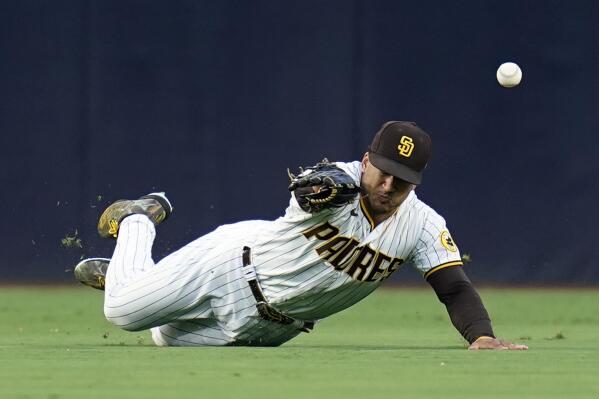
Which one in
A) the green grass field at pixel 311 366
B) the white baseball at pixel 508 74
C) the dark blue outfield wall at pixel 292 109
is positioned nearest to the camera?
the green grass field at pixel 311 366

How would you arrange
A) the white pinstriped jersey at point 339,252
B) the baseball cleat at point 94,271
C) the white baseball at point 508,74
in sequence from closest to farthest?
the white pinstriped jersey at point 339,252 < the baseball cleat at point 94,271 < the white baseball at point 508,74

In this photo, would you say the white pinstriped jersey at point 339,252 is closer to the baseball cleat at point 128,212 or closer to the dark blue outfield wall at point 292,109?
the baseball cleat at point 128,212

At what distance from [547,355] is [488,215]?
584cm

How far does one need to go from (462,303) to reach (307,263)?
0.64 m

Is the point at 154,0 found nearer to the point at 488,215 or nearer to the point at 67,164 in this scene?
the point at 67,164

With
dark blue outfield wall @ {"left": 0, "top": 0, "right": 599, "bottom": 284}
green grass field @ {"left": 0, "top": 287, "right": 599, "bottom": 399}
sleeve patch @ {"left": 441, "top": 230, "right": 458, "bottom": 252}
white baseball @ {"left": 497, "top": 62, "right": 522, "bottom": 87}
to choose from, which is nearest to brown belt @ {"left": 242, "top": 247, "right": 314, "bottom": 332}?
green grass field @ {"left": 0, "top": 287, "right": 599, "bottom": 399}

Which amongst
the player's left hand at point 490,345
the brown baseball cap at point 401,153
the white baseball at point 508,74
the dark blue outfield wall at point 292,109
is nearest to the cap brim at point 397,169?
the brown baseball cap at point 401,153

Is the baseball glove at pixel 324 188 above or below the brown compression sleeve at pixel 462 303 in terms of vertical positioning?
above

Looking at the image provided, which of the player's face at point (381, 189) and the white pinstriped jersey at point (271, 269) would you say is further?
the white pinstriped jersey at point (271, 269)

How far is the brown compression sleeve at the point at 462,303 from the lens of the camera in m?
5.42

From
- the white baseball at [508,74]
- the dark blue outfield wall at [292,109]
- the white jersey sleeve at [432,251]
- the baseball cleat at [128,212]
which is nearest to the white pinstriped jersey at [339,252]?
the white jersey sleeve at [432,251]

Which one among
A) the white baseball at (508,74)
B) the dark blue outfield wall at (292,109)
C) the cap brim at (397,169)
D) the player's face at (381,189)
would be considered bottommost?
the dark blue outfield wall at (292,109)

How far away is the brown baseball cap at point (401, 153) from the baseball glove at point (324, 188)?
20 centimetres

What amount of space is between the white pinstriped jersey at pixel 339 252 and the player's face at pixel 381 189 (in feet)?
0.15
